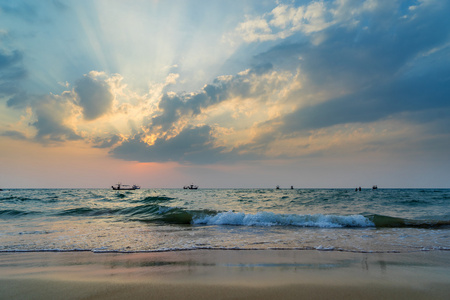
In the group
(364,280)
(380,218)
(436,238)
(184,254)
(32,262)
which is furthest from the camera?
(380,218)

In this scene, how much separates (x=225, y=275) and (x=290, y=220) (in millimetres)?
10242

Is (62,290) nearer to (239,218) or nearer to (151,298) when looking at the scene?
(151,298)

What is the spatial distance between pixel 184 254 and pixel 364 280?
4.39 metres

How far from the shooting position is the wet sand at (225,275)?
394cm

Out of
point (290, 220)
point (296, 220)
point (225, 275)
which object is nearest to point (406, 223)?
point (296, 220)

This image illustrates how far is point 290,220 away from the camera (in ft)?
46.6

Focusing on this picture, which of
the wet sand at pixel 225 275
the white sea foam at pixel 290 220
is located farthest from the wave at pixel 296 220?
the wet sand at pixel 225 275

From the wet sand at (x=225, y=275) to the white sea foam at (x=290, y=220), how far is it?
22.7ft

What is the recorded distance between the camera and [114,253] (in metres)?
6.98

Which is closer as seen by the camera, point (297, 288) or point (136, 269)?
point (297, 288)

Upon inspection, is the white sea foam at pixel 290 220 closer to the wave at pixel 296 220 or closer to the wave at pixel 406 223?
the wave at pixel 296 220

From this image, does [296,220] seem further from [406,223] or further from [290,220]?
[406,223]

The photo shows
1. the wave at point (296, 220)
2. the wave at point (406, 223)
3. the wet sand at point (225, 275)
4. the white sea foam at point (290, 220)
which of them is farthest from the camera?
the white sea foam at point (290, 220)

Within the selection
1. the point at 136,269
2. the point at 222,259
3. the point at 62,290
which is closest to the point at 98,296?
the point at 62,290
